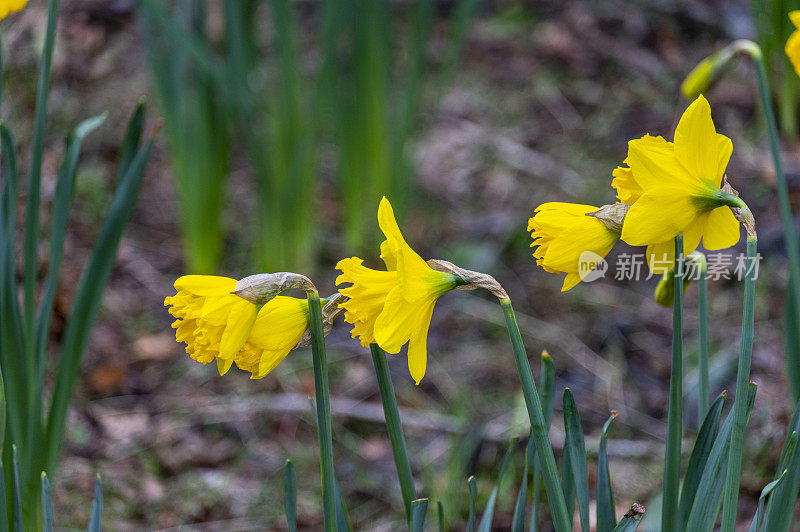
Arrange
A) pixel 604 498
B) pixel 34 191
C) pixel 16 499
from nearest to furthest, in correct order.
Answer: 1. pixel 604 498
2. pixel 16 499
3. pixel 34 191

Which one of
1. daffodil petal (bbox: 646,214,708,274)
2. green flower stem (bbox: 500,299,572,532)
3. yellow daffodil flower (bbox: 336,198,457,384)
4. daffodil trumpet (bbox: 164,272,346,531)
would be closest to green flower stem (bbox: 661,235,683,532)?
daffodil petal (bbox: 646,214,708,274)

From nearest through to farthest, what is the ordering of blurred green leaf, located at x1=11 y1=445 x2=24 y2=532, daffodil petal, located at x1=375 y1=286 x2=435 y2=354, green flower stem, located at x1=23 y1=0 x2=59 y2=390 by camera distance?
daffodil petal, located at x1=375 y1=286 x2=435 y2=354 → blurred green leaf, located at x1=11 y1=445 x2=24 y2=532 → green flower stem, located at x1=23 y1=0 x2=59 y2=390

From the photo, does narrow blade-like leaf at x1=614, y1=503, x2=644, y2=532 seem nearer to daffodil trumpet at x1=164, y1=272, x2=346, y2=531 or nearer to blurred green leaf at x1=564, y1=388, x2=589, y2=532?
blurred green leaf at x1=564, y1=388, x2=589, y2=532

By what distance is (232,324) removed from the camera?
80 cm

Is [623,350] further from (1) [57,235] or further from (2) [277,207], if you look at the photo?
(1) [57,235]

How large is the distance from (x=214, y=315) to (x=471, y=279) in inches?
10.6

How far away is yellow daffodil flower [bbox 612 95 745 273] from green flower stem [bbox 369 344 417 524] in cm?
30

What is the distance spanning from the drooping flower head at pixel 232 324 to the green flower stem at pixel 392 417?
0.09 metres

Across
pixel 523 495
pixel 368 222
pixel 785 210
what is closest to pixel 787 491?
pixel 523 495

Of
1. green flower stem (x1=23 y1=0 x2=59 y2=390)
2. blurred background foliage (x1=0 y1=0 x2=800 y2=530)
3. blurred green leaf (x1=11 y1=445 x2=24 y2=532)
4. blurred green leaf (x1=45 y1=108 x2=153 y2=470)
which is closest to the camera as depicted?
blurred green leaf (x1=11 y1=445 x2=24 y2=532)

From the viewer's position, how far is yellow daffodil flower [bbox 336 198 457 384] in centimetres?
78

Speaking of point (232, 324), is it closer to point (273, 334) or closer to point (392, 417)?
point (273, 334)

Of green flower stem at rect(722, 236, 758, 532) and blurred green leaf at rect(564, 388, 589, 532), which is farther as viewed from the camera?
blurred green leaf at rect(564, 388, 589, 532)

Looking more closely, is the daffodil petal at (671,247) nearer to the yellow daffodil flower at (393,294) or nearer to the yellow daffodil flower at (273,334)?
the yellow daffodil flower at (393,294)
